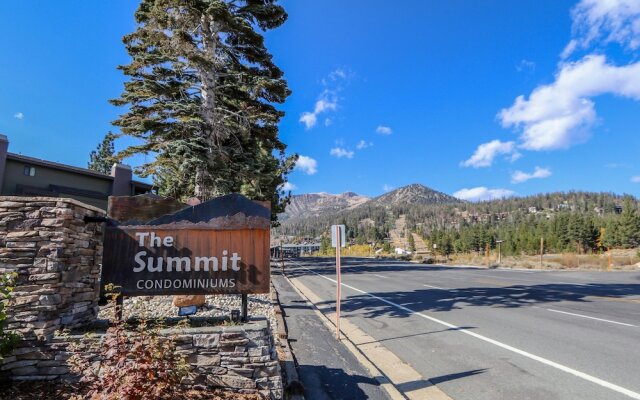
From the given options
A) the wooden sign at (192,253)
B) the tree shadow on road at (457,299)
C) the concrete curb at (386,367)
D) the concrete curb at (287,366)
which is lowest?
the concrete curb at (386,367)

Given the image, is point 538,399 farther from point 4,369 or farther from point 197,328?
point 4,369

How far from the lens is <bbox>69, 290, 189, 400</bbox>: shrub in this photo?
304cm

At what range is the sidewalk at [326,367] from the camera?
4.86m

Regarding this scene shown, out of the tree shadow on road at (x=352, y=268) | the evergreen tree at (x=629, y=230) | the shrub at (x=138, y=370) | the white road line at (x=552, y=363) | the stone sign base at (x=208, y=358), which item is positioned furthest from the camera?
the evergreen tree at (x=629, y=230)

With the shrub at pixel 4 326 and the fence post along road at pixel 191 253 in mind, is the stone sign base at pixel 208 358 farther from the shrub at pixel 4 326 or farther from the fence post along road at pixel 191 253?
the fence post along road at pixel 191 253

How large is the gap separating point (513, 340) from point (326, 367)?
4.13 meters

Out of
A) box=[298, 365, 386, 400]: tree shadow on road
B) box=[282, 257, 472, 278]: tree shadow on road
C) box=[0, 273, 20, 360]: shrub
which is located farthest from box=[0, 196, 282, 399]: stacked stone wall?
box=[282, 257, 472, 278]: tree shadow on road

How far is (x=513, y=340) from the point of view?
7277 mm

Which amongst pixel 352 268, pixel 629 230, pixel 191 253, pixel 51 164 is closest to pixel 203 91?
pixel 191 253

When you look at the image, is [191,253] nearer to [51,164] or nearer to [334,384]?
[334,384]

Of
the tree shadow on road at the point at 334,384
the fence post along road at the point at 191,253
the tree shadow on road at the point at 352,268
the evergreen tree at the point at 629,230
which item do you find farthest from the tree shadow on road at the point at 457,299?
the evergreen tree at the point at 629,230

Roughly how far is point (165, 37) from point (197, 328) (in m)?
9.65

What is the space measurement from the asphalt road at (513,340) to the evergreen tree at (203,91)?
6.26 meters

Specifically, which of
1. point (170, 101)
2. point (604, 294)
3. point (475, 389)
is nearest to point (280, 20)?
point (170, 101)
